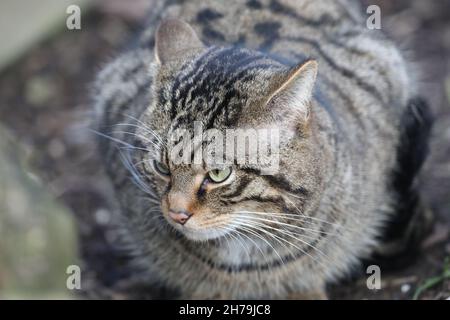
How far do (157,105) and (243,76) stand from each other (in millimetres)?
438

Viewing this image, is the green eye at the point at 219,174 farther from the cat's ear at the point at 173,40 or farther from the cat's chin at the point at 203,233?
the cat's ear at the point at 173,40

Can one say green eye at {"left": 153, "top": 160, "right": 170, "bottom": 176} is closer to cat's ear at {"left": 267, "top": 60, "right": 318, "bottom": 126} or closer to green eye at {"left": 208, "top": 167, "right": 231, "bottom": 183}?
green eye at {"left": 208, "top": 167, "right": 231, "bottom": 183}

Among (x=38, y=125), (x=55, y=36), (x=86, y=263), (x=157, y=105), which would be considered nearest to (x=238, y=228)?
(x=157, y=105)

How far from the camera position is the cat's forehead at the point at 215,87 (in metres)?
3.69

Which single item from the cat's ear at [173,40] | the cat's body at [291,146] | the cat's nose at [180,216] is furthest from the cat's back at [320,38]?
the cat's nose at [180,216]

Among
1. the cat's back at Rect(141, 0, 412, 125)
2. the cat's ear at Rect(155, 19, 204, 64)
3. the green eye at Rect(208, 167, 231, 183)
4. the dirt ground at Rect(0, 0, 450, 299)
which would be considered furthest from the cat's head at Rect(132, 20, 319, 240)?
the dirt ground at Rect(0, 0, 450, 299)

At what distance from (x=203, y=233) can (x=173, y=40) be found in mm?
1000

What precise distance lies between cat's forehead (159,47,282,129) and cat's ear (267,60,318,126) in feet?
0.28

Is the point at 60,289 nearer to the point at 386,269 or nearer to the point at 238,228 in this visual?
the point at 238,228

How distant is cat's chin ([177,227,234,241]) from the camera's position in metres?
3.78

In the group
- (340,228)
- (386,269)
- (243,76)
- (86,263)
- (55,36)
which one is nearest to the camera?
(243,76)

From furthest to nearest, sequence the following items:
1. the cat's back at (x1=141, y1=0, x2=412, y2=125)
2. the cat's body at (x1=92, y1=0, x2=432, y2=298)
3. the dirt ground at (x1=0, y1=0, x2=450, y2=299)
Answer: the dirt ground at (x1=0, y1=0, x2=450, y2=299)
the cat's back at (x1=141, y1=0, x2=412, y2=125)
the cat's body at (x1=92, y1=0, x2=432, y2=298)

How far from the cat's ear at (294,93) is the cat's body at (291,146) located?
0.12 m

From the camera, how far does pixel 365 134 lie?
4.71m
